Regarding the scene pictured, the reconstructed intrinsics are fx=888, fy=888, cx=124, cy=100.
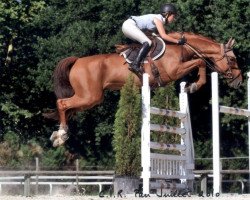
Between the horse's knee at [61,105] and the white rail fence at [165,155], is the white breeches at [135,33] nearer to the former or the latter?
the white rail fence at [165,155]

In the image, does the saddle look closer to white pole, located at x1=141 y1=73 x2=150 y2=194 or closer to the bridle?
the bridle

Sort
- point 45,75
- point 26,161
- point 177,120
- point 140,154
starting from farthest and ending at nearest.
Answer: point 26,161, point 45,75, point 177,120, point 140,154

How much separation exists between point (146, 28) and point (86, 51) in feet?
53.7

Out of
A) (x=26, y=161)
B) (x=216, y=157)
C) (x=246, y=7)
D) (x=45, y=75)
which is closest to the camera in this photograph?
(x=216, y=157)

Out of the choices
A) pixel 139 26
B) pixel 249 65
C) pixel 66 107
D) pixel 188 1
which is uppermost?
pixel 188 1

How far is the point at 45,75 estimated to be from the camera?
28.1m

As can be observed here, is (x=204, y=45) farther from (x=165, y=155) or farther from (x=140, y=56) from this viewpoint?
(x=165, y=155)

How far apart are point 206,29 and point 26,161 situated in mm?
12107

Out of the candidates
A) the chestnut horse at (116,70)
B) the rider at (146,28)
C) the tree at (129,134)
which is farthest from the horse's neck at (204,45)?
the tree at (129,134)

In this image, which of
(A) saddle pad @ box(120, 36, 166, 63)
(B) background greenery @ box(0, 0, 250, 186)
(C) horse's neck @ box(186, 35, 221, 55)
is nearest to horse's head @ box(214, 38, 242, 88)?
(C) horse's neck @ box(186, 35, 221, 55)

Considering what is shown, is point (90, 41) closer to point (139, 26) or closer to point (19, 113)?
point (19, 113)

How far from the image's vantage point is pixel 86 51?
28.5 metres

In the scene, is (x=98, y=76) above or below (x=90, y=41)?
below

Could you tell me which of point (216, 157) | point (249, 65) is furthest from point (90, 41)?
point (216, 157)
